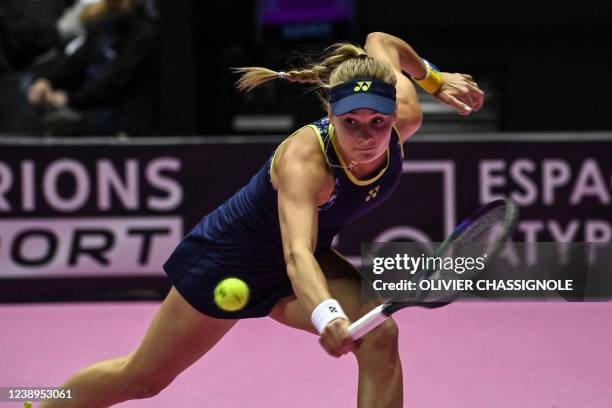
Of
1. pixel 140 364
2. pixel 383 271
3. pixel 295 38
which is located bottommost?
pixel 140 364

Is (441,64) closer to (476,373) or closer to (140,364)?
(476,373)

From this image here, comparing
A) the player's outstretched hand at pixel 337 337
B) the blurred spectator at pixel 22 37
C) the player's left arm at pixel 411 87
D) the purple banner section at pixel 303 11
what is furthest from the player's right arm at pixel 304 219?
the blurred spectator at pixel 22 37

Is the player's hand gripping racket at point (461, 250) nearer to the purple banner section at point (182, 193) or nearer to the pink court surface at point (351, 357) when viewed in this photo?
the pink court surface at point (351, 357)

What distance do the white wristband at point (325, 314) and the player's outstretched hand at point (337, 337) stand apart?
16 millimetres

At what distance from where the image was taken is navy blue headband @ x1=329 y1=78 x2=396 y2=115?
339 cm

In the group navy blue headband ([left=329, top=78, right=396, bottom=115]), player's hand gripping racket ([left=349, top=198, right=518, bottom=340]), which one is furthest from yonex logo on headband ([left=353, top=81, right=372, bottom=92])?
player's hand gripping racket ([left=349, top=198, right=518, bottom=340])

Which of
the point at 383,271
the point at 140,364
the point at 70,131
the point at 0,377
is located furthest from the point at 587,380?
the point at 70,131

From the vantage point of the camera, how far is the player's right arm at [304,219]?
3.11 metres

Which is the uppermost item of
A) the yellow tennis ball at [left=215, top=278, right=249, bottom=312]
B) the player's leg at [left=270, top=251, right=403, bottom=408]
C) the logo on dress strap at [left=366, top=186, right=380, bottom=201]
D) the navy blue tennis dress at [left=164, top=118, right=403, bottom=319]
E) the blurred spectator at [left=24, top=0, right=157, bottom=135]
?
the blurred spectator at [left=24, top=0, right=157, bottom=135]

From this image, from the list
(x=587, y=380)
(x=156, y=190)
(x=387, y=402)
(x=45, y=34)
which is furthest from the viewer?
(x=45, y=34)

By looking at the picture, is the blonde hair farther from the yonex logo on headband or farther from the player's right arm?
the player's right arm

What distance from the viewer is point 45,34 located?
8.98m

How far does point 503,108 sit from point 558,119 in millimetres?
463

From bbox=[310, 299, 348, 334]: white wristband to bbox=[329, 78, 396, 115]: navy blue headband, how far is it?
0.62 metres
